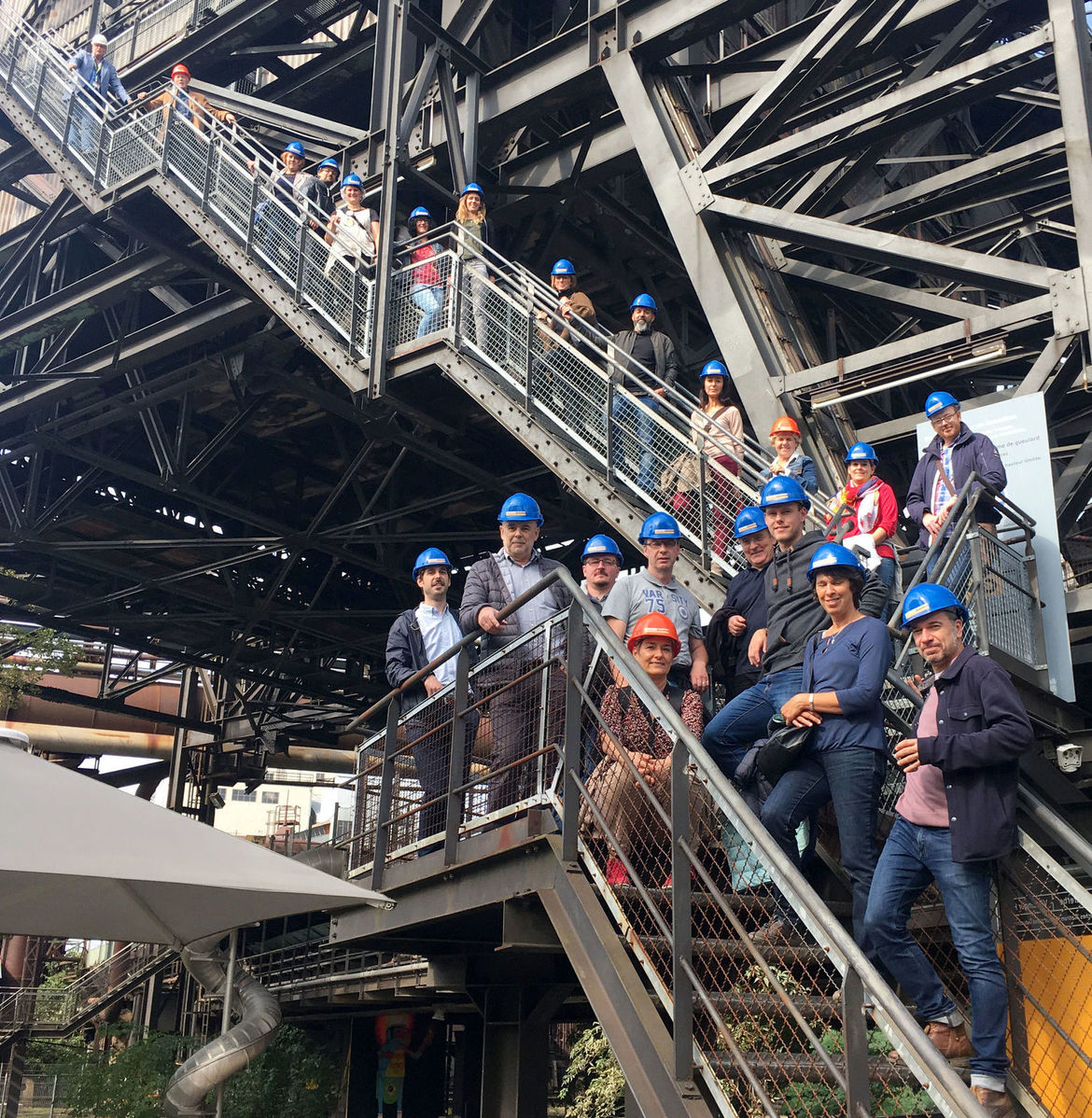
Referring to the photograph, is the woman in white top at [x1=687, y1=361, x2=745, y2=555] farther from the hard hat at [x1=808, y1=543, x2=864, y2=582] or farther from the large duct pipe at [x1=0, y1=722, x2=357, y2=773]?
the large duct pipe at [x1=0, y1=722, x2=357, y2=773]

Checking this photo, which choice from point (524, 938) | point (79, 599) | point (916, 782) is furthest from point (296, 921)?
point (916, 782)

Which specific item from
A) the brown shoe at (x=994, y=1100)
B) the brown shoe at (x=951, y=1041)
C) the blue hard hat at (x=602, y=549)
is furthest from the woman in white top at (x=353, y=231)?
the brown shoe at (x=994, y=1100)

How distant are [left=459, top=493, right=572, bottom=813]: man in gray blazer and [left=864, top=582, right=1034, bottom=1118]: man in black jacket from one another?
189 cm

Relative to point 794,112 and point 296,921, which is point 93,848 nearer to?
point 794,112

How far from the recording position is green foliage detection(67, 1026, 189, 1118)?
58.7 ft

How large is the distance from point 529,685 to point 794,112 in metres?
7.69

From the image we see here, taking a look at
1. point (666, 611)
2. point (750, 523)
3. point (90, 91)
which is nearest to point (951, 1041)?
point (666, 611)

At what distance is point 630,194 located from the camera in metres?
15.1

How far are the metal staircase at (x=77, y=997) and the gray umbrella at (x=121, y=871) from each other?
70.2 feet

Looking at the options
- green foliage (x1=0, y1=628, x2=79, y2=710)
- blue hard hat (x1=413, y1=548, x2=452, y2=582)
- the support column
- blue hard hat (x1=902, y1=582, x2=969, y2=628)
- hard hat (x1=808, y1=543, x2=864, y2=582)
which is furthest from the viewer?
green foliage (x1=0, y1=628, x2=79, y2=710)

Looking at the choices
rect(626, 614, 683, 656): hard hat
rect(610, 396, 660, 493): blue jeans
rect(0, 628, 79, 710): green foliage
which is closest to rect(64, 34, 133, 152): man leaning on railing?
rect(0, 628, 79, 710): green foliage

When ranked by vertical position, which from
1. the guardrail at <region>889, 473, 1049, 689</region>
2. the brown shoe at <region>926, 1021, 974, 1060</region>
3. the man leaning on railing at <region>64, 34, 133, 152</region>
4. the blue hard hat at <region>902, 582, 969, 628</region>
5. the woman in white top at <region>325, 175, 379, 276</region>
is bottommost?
the brown shoe at <region>926, 1021, 974, 1060</region>

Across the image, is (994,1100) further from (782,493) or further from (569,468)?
(569,468)

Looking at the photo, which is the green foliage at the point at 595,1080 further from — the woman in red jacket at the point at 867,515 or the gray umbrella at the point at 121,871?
A: the gray umbrella at the point at 121,871
